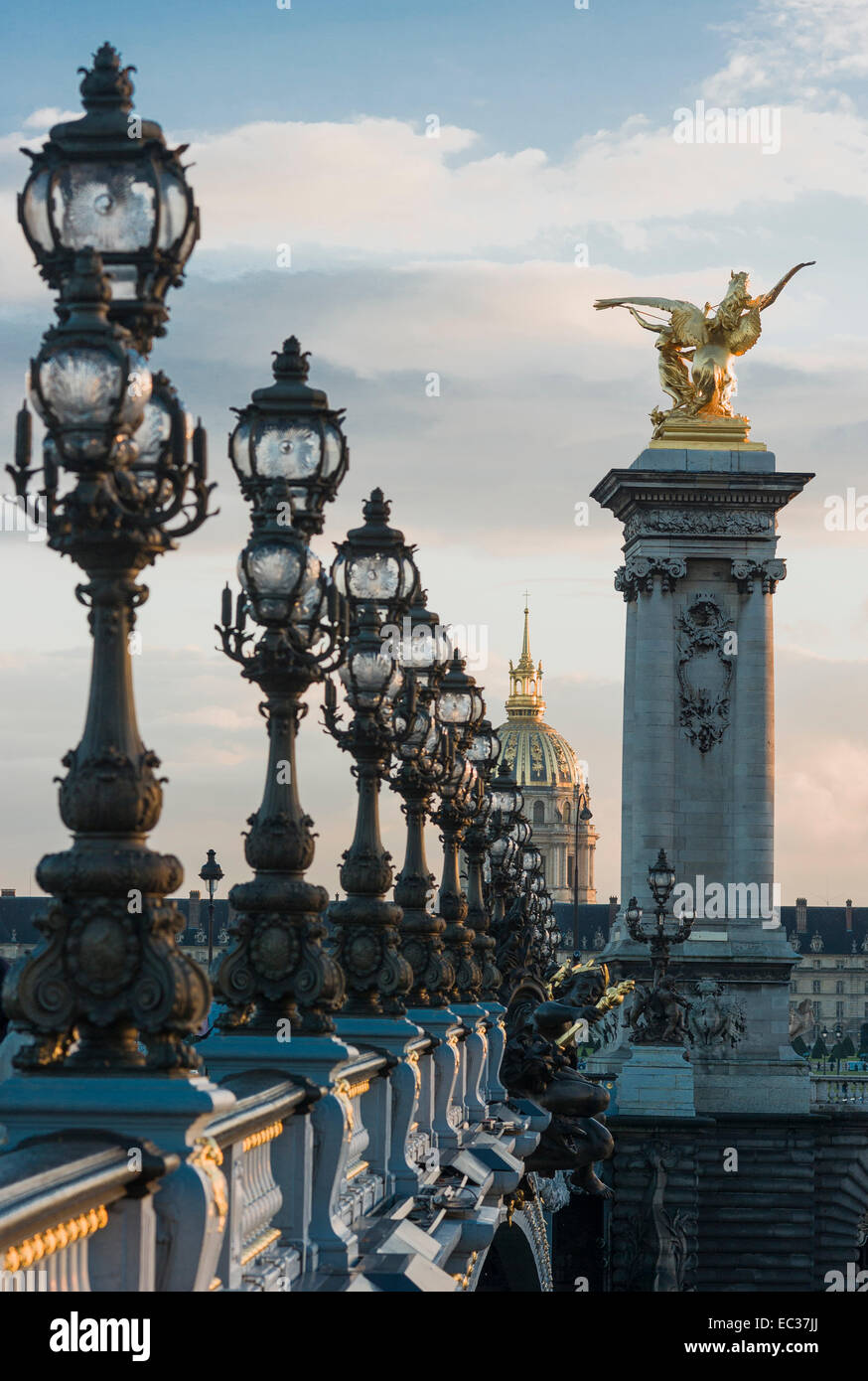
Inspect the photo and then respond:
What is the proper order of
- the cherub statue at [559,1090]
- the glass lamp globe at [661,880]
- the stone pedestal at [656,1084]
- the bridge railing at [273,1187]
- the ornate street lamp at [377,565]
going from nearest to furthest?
the bridge railing at [273,1187], the ornate street lamp at [377,565], the cherub statue at [559,1090], the glass lamp globe at [661,880], the stone pedestal at [656,1084]

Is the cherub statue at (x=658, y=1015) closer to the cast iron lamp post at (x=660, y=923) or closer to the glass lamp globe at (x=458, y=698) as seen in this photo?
the cast iron lamp post at (x=660, y=923)

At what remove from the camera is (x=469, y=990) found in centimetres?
2947

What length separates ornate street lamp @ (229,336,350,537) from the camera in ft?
51.3

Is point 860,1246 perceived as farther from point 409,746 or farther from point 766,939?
point 409,746

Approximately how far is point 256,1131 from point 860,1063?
446 feet

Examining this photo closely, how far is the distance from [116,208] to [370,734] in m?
8.92

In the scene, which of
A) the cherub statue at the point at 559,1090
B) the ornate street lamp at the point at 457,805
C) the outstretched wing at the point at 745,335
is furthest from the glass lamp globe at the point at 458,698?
the outstretched wing at the point at 745,335

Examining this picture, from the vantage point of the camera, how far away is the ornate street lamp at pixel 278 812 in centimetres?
1495

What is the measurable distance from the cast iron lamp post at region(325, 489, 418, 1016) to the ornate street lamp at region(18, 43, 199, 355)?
7438 mm

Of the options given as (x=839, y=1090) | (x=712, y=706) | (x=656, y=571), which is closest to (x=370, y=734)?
(x=656, y=571)

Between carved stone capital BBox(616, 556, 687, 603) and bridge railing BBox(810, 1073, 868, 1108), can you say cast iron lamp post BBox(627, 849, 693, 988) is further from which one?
carved stone capital BBox(616, 556, 687, 603)

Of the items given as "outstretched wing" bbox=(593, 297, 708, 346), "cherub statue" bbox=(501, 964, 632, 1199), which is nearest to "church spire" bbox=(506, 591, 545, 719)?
"outstretched wing" bbox=(593, 297, 708, 346)

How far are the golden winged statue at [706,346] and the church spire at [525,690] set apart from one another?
3261 inches
